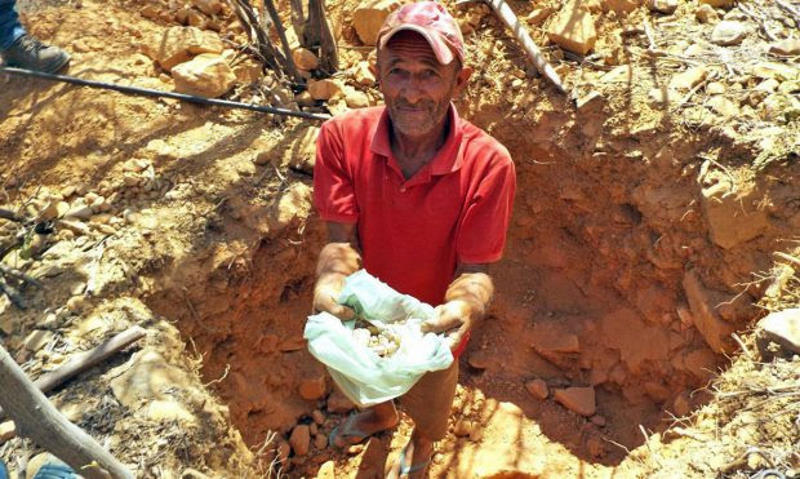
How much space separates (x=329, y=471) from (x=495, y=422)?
88 centimetres

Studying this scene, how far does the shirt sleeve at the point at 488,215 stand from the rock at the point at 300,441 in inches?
59.2

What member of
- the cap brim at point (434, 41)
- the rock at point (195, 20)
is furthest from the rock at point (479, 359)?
→ the rock at point (195, 20)

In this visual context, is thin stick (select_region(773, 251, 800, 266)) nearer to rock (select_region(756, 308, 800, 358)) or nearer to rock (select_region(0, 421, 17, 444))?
rock (select_region(756, 308, 800, 358))

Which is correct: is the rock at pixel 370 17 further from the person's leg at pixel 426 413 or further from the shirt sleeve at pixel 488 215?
the person's leg at pixel 426 413

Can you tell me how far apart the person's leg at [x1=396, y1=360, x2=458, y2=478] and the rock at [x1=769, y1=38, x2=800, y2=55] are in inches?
88.7

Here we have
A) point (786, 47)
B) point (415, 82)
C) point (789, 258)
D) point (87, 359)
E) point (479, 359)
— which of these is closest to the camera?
point (415, 82)

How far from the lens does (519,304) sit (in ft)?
12.0

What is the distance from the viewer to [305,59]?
3.51 meters

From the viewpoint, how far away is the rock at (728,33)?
331 cm

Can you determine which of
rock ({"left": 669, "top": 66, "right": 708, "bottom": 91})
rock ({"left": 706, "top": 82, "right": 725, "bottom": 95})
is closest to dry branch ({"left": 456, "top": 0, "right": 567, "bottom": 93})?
rock ({"left": 669, "top": 66, "right": 708, "bottom": 91})

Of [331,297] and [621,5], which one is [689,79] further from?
[331,297]

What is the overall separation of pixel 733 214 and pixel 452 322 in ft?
5.27

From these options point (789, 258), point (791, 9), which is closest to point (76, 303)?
point (789, 258)

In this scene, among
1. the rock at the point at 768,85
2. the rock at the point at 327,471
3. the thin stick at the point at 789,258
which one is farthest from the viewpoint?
the rock at the point at 327,471
